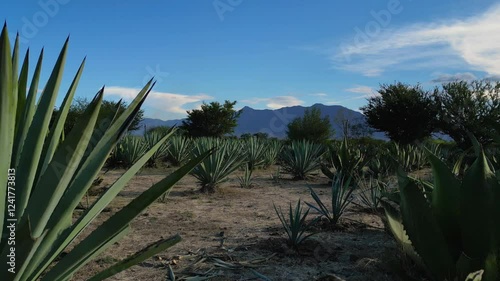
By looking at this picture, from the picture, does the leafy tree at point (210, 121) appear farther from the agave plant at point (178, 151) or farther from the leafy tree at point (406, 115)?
the agave plant at point (178, 151)

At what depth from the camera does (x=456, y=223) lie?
1.95 metres

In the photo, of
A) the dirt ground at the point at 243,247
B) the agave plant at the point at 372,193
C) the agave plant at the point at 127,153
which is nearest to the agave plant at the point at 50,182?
the dirt ground at the point at 243,247

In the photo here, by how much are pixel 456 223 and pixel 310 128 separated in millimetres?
28919

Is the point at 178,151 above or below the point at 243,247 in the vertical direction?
above

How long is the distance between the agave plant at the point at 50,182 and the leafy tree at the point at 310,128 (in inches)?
1117

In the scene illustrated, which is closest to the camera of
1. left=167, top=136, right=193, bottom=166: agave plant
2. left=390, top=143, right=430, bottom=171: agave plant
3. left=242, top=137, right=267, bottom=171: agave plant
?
left=390, top=143, right=430, bottom=171: agave plant

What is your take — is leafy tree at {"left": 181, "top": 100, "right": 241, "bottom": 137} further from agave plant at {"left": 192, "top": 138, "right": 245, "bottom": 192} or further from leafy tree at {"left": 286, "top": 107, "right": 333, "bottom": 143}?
agave plant at {"left": 192, "top": 138, "right": 245, "bottom": 192}

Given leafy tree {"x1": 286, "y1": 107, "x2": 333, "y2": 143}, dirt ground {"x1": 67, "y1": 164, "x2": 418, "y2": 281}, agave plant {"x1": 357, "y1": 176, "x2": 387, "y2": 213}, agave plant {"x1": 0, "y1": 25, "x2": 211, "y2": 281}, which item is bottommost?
dirt ground {"x1": 67, "y1": 164, "x2": 418, "y2": 281}

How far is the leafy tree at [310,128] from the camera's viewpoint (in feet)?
99.1

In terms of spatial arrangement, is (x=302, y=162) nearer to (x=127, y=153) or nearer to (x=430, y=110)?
(x=127, y=153)

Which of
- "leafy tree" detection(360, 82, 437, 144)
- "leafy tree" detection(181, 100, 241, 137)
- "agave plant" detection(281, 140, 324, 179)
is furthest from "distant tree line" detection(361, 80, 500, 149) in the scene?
"agave plant" detection(281, 140, 324, 179)

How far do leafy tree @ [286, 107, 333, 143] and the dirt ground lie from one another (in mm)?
24291

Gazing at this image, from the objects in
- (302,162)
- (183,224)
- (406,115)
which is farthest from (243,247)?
(406,115)

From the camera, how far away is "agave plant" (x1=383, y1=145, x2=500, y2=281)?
175 centimetres
